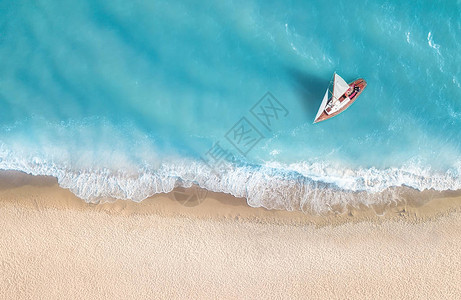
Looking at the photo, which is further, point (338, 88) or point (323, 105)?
point (323, 105)

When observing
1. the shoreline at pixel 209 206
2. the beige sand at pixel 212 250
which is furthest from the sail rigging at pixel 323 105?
the beige sand at pixel 212 250

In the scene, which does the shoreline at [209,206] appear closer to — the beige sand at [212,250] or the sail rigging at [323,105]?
the beige sand at [212,250]

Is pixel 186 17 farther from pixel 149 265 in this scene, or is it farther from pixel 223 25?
pixel 149 265

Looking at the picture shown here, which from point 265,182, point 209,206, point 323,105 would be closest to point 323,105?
point 323,105

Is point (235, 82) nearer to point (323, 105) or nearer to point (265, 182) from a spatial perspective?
point (323, 105)

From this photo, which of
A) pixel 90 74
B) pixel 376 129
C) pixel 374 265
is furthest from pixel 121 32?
pixel 374 265

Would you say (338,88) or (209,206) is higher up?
(338,88)

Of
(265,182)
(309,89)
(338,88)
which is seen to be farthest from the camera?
(309,89)
